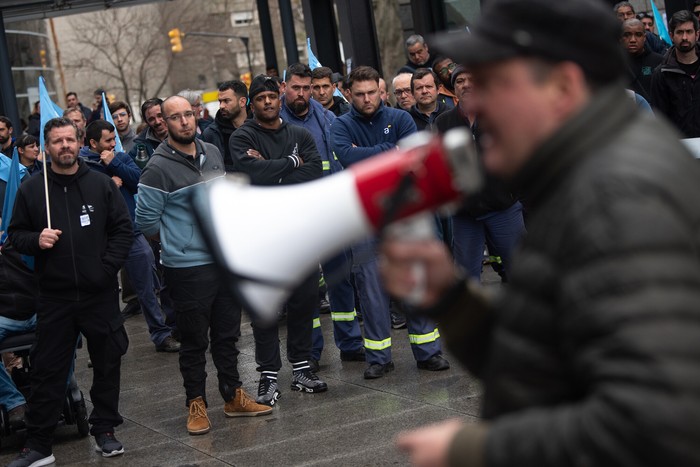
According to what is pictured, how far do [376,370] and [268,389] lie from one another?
0.86m

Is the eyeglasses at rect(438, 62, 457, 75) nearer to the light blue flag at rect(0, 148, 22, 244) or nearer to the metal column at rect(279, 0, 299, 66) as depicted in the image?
the light blue flag at rect(0, 148, 22, 244)

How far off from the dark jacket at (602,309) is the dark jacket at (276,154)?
6.22 metres

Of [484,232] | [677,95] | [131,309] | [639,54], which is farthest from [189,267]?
[639,54]

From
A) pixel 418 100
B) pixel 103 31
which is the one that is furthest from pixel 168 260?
pixel 103 31

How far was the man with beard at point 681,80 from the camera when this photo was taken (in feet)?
32.4

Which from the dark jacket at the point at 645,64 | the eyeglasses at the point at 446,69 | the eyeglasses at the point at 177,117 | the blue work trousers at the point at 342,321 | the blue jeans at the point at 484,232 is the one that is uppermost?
the eyeglasses at the point at 446,69

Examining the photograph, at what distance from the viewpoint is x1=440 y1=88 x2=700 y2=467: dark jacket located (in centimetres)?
161

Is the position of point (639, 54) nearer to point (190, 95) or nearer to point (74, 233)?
point (190, 95)

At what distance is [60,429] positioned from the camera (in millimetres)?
8125

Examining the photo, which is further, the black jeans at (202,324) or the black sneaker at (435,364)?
the black sneaker at (435,364)

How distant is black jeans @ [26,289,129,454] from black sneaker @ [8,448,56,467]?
3 cm

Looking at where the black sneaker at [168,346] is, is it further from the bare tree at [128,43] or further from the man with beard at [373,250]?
the bare tree at [128,43]

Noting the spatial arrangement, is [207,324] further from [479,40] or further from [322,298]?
[479,40]

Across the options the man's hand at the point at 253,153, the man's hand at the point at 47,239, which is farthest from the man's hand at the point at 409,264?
the man's hand at the point at 253,153
